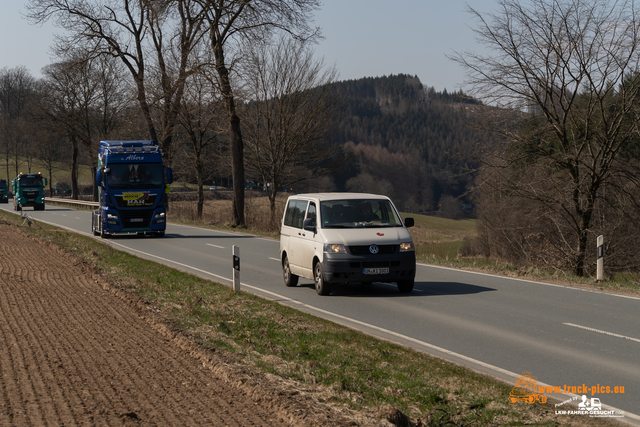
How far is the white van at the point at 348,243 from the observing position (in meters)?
11.6

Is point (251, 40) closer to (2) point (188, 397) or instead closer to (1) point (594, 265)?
(1) point (594, 265)

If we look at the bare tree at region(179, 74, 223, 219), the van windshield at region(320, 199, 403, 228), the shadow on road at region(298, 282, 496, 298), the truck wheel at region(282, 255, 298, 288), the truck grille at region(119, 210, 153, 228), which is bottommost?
the shadow on road at region(298, 282, 496, 298)

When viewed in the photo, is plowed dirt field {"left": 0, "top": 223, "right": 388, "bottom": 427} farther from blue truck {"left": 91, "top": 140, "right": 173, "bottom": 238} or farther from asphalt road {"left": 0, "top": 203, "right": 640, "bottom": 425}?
blue truck {"left": 91, "top": 140, "right": 173, "bottom": 238}

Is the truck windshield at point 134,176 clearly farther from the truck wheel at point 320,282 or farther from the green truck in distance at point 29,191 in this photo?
the green truck in distance at point 29,191

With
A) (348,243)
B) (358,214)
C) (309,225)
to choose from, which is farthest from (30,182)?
(348,243)

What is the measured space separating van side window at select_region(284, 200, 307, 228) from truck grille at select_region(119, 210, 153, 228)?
12531 mm

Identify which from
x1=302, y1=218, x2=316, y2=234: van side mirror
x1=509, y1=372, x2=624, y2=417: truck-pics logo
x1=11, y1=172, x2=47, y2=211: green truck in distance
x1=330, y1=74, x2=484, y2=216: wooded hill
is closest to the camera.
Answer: x1=509, y1=372, x2=624, y2=417: truck-pics logo

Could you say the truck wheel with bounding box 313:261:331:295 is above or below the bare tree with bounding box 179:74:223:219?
below

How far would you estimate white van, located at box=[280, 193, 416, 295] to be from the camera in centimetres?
1156

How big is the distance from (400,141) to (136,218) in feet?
409

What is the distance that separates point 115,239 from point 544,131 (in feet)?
54.7

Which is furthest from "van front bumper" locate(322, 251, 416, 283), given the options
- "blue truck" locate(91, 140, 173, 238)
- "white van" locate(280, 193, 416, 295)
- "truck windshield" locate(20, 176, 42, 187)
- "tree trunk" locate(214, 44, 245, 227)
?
"truck windshield" locate(20, 176, 42, 187)

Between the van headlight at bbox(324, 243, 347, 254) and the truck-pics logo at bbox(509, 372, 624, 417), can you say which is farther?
the van headlight at bbox(324, 243, 347, 254)

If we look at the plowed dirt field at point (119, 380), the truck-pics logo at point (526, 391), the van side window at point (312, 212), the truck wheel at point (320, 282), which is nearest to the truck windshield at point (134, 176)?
the van side window at point (312, 212)
